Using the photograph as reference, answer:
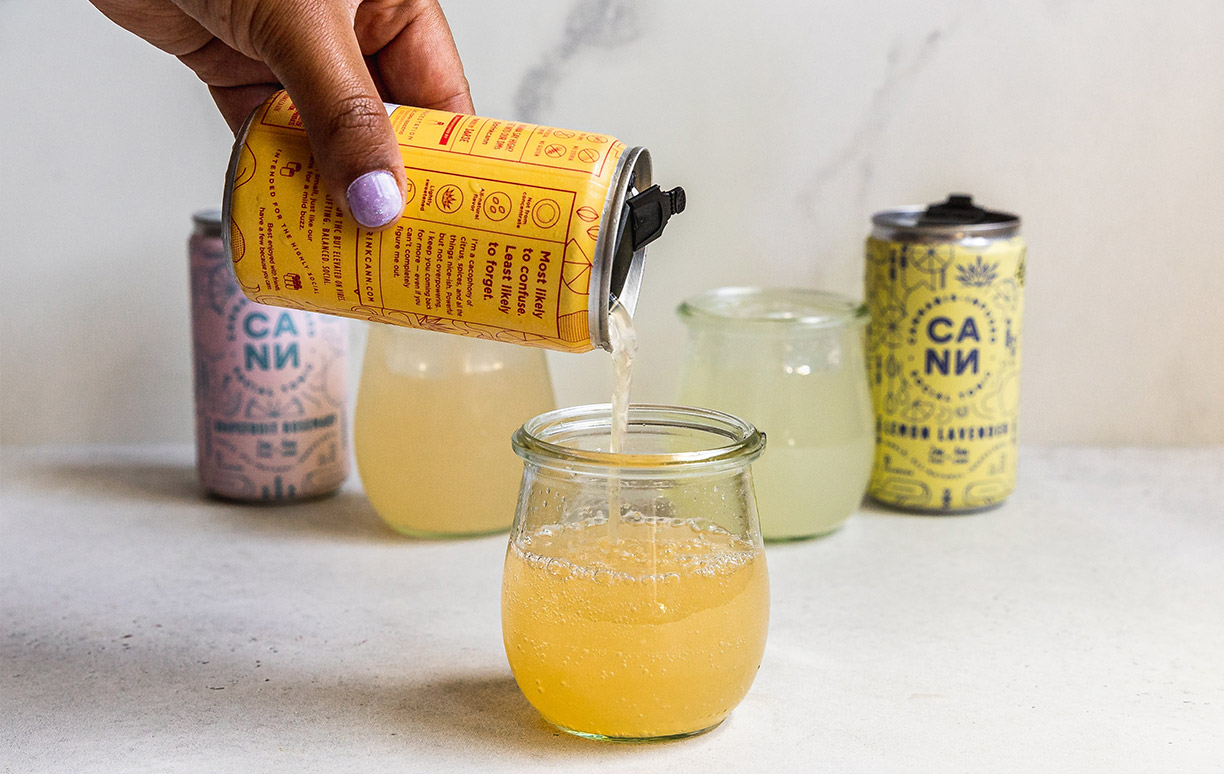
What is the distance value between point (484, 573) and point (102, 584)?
0.30m

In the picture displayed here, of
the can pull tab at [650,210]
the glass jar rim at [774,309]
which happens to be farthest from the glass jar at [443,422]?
the can pull tab at [650,210]

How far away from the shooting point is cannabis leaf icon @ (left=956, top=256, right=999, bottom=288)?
1100mm

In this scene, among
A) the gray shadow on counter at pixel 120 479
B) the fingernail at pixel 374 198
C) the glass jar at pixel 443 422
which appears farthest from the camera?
the gray shadow on counter at pixel 120 479

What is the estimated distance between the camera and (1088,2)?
1242 millimetres

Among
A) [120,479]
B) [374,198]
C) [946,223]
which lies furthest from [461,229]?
[120,479]

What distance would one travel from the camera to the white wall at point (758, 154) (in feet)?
4.08

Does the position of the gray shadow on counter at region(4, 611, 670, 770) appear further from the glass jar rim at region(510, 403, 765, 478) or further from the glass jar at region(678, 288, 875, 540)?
the glass jar at region(678, 288, 875, 540)

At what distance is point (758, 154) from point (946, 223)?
0.24 m

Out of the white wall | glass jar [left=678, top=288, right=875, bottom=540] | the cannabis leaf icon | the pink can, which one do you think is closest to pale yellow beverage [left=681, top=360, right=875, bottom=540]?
glass jar [left=678, top=288, right=875, bottom=540]

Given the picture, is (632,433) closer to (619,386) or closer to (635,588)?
(619,386)

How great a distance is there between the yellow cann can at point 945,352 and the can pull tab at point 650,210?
456 mm

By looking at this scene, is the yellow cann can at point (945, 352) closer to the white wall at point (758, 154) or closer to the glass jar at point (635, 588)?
the white wall at point (758, 154)

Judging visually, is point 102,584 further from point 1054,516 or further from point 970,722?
point 1054,516

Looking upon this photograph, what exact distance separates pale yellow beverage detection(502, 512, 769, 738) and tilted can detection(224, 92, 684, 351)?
12 centimetres
